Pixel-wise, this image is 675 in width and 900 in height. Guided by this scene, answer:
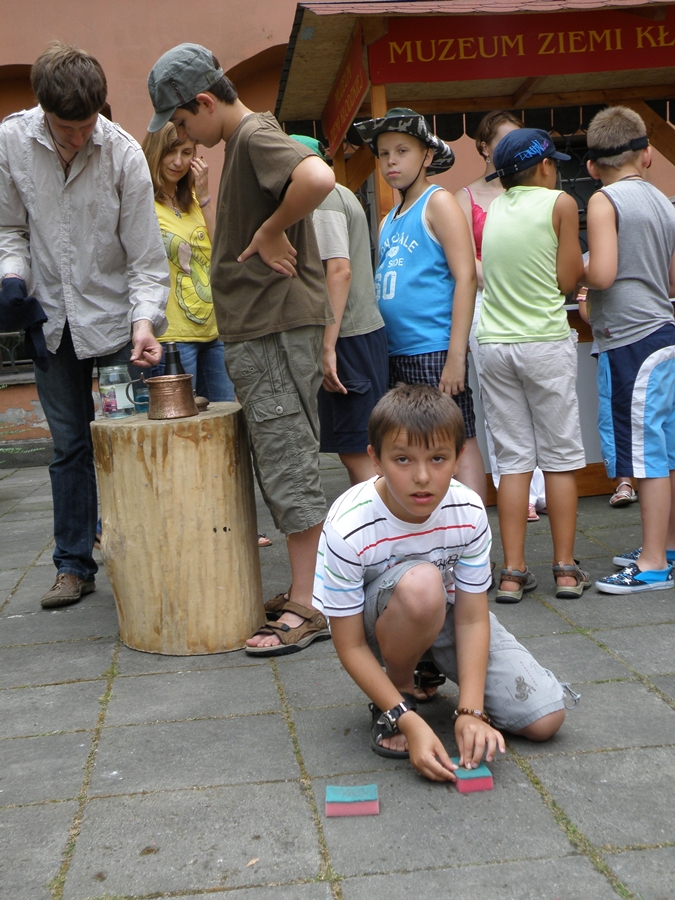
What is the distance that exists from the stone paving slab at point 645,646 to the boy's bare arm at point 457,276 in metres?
1.09

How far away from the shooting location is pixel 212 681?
9.68 ft

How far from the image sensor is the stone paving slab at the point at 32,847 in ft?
6.13

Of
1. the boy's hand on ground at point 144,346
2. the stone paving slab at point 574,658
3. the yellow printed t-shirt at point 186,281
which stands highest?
the yellow printed t-shirt at point 186,281

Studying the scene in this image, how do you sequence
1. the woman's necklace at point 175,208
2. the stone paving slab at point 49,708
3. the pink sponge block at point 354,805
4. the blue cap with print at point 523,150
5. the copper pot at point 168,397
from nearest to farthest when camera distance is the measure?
the pink sponge block at point 354,805, the stone paving slab at point 49,708, the copper pot at point 168,397, the blue cap with print at point 523,150, the woman's necklace at point 175,208

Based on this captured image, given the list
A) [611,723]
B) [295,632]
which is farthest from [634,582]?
[295,632]

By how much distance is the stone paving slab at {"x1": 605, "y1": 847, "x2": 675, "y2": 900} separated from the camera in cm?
173

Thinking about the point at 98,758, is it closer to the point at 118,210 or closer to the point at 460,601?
the point at 460,601

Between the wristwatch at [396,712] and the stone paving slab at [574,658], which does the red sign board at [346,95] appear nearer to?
the stone paving slab at [574,658]

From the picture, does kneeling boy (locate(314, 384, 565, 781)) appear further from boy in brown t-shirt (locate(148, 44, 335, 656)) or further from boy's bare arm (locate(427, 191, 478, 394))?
boy's bare arm (locate(427, 191, 478, 394))

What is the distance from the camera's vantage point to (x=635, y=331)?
3.62 metres

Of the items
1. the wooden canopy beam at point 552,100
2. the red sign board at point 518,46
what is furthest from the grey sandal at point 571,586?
the wooden canopy beam at point 552,100

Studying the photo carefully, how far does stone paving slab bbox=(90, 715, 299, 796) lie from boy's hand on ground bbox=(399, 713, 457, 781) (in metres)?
0.31

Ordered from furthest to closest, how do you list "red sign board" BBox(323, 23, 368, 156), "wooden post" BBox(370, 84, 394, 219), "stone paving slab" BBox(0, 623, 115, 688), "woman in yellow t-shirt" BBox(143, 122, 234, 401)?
"red sign board" BBox(323, 23, 368, 156), "wooden post" BBox(370, 84, 394, 219), "woman in yellow t-shirt" BBox(143, 122, 234, 401), "stone paving slab" BBox(0, 623, 115, 688)

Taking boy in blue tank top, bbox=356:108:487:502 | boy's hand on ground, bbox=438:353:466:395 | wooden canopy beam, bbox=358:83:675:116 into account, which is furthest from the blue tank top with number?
wooden canopy beam, bbox=358:83:675:116
